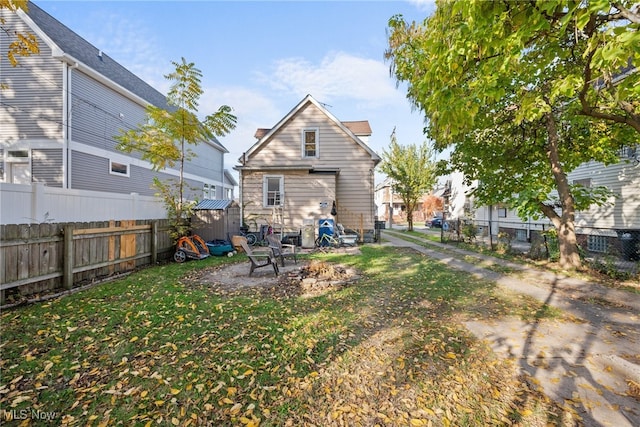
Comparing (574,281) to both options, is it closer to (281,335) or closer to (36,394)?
(281,335)

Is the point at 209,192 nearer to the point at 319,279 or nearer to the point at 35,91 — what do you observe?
the point at 35,91

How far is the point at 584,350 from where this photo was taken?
11.7ft

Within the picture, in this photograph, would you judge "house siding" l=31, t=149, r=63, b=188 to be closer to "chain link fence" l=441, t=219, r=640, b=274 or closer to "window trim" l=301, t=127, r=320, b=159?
"window trim" l=301, t=127, r=320, b=159

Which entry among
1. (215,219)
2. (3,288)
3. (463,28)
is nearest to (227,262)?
(215,219)

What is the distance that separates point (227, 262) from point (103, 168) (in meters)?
10.0

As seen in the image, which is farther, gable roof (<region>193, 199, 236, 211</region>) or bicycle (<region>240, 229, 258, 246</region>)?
bicycle (<region>240, 229, 258, 246</region>)

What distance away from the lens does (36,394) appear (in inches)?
104

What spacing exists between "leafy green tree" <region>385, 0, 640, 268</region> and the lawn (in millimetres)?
3070

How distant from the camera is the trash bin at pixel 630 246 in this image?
9.81m

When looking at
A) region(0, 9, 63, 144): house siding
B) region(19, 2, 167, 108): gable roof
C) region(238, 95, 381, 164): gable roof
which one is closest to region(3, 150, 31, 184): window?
region(0, 9, 63, 144): house siding

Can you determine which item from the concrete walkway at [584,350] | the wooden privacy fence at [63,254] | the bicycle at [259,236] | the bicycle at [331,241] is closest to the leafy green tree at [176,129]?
the wooden privacy fence at [63,254]

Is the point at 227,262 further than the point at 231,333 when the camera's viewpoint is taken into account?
Yes

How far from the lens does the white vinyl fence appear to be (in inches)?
206

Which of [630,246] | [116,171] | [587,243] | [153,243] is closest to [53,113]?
[116,171]
